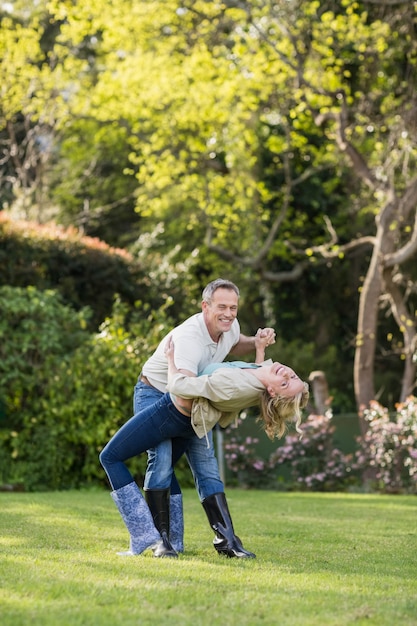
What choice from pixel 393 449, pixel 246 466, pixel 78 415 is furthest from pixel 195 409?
pixel 246 466

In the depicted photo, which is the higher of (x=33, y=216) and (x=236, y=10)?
(x=236, y=10)

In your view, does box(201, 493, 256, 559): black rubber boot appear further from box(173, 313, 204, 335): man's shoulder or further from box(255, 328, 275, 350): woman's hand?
box(173, 313, 204, 335): man's shoulder

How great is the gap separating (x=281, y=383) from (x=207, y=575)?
1260mm

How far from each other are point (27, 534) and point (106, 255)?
1039 centimetres

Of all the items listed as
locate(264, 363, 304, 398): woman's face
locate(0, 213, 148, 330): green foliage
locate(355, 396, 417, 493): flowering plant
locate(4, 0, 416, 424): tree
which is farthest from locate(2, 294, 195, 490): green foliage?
locate(264, 363, 304, 398): woman's face

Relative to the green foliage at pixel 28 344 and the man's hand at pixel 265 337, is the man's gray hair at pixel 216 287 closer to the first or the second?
the man's hand at pixel 265 337

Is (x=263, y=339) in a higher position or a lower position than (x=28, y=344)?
lower

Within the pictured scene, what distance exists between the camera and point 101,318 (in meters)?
17.4

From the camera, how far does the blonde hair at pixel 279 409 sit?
20.6 ft

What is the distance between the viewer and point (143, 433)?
6.48 m

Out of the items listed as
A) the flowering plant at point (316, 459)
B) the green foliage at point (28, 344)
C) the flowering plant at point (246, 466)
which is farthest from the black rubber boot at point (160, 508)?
the flowering plant at point (246, 466)

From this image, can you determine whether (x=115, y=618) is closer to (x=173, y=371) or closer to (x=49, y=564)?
(x=49, y=564)

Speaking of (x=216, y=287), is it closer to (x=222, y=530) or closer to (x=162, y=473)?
(x=162, y=473)

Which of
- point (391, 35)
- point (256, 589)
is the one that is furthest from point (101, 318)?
point (256, 589)
